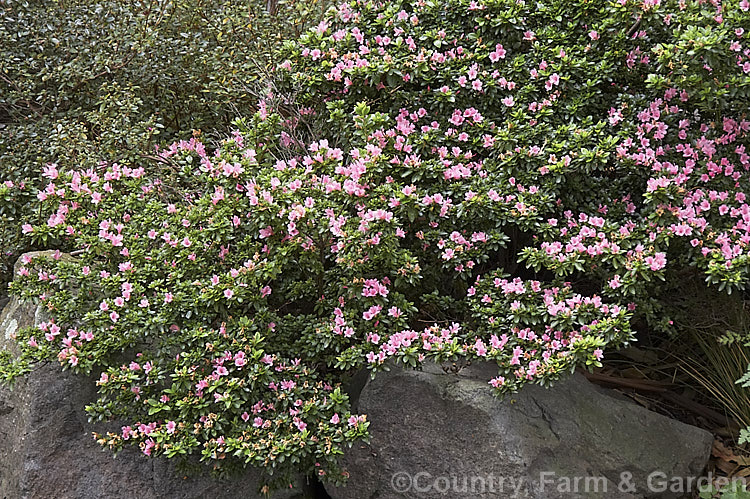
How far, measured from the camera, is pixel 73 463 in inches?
111

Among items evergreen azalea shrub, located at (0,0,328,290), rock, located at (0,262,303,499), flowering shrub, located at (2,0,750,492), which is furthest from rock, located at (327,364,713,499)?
evergreen azalea shrub, located at (0,0,328,290)

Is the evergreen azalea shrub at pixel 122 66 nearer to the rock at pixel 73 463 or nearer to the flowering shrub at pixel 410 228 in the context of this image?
the flowering shrub at pixel 410 228

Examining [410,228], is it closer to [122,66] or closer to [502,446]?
[502,446]

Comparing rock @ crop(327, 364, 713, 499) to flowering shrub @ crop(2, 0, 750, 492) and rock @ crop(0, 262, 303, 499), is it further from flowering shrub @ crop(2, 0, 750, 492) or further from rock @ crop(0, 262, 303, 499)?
rock @ crop(0, 262, 303, 499)

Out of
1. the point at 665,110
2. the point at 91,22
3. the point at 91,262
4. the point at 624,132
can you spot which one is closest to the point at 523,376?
the point at 624,132

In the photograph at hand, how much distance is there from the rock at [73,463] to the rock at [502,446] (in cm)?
43

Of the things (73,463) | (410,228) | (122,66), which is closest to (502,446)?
(410,228)

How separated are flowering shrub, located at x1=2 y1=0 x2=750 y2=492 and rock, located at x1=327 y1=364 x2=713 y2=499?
223mm

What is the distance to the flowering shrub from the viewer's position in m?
2.43

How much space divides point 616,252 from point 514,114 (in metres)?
0.69

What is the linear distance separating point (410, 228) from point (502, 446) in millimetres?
885

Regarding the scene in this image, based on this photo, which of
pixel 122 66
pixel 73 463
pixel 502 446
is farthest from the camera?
pixel 122 66

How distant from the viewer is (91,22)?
4.27 meters

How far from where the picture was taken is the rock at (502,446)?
2641 millimetres
